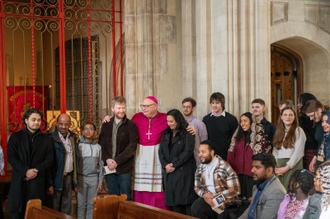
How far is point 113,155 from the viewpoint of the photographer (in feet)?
16.0

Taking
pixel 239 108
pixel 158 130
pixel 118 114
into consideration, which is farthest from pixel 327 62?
pixel 118 114

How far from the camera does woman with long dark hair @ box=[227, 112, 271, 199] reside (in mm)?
4789

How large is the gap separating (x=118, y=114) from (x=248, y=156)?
5.47 ft

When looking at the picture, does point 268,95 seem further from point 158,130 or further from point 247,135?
point 158,130

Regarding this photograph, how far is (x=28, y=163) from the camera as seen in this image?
4488 millimetres

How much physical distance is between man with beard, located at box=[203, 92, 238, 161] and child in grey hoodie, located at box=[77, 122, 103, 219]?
60.1 inches

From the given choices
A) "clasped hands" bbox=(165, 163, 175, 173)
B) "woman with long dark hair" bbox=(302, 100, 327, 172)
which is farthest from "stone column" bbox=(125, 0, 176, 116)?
"woman with long dark hair" bbox=(302, 100, 327, 172)

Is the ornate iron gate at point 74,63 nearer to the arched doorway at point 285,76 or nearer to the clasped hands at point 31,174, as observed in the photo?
the clasped hands at point 31,174

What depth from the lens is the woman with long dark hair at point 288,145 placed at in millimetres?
4527

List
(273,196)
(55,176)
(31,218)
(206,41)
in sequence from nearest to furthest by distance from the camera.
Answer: (31,218), (273,196), (55,176), (206,41)

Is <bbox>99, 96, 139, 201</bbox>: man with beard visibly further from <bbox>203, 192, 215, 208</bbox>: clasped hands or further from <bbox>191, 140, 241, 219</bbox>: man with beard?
<bbox>203, 192, 215, 208</bbox>: clasped hands

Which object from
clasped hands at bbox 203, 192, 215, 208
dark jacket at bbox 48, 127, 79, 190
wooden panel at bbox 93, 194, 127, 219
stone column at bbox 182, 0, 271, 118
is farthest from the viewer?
stone column at bbox 182, 0, 271, 118

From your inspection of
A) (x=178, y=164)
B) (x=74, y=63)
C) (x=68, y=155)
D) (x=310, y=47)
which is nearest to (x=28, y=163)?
(x=68, y=155)

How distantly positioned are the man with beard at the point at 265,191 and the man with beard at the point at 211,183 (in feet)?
2.10
